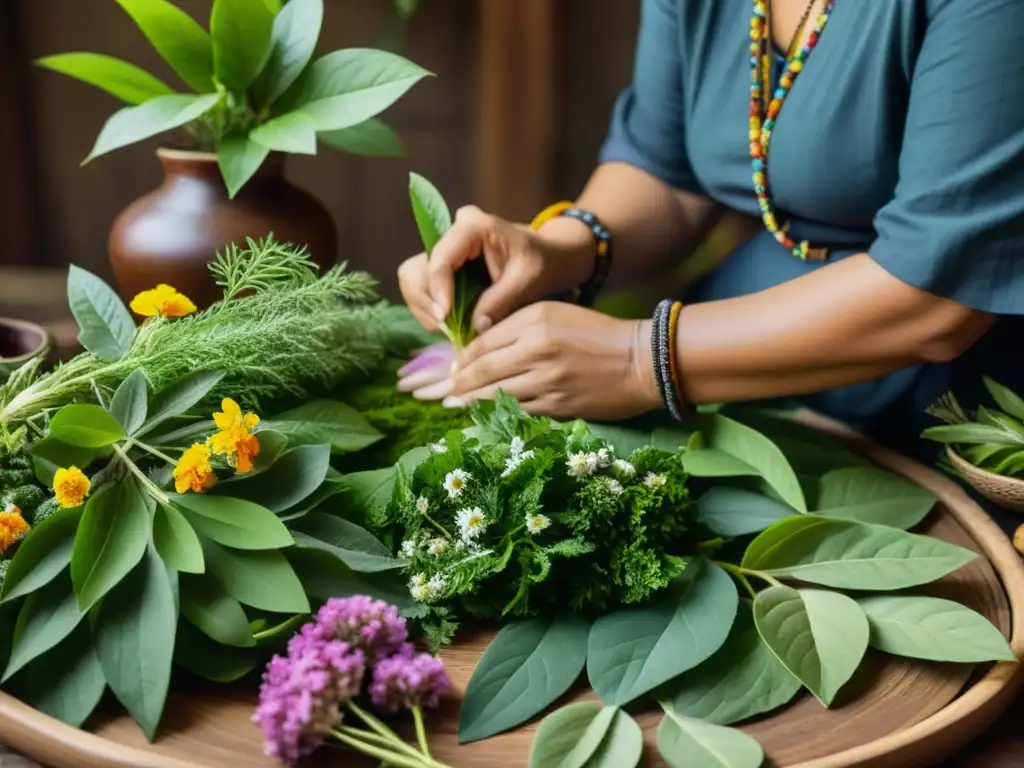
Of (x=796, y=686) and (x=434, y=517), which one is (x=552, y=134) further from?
(x=796, y=686)

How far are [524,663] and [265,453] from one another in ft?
0.64

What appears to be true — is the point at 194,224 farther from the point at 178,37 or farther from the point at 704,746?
the point at 704,746

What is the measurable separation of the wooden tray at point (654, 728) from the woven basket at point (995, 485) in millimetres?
117

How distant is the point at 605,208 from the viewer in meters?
0.93

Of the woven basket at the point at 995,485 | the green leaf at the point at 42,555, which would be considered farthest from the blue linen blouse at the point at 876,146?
the green leaf at the point at 42,555

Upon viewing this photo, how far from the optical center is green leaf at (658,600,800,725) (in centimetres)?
51

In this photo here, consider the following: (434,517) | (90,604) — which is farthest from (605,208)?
(90,604)

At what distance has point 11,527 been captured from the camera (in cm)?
52

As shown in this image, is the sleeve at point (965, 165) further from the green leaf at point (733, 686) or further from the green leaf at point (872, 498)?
the green leaf at point (733, 686)

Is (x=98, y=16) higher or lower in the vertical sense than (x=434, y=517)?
higher

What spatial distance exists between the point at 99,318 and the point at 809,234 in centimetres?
55

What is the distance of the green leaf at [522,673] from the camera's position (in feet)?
1.64

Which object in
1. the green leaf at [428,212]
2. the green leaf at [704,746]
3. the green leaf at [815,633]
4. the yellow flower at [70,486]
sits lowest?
the green leaf at [704,746]

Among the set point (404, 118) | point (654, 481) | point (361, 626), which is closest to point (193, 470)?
point (361, 626)
